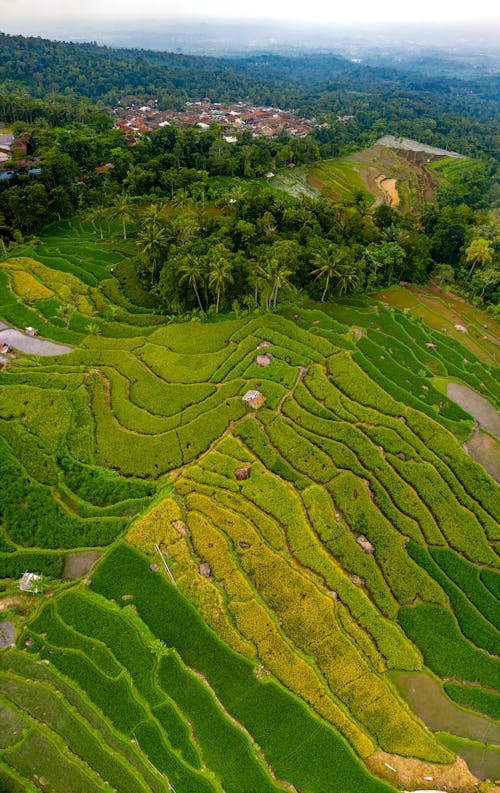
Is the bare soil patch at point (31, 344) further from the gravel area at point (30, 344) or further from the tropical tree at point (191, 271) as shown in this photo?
the tropical tree at point (191, 271)

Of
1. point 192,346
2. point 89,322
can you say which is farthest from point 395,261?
point 89,322

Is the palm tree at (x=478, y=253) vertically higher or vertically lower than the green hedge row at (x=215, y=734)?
higher

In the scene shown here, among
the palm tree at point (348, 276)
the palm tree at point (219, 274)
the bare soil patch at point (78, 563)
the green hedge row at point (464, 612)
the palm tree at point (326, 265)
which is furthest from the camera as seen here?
the palm tree at point (348, 276)

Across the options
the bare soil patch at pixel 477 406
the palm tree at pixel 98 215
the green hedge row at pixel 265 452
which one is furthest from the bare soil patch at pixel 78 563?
the palm tree at pixel 98 215

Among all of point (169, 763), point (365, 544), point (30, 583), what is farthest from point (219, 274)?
point (169, 763)

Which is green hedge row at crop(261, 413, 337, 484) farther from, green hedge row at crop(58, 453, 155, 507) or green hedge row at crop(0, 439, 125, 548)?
green hedge row at crop(0, 439, 125, 548)

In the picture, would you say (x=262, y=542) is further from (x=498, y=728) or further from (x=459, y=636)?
(x=498, y=728)
